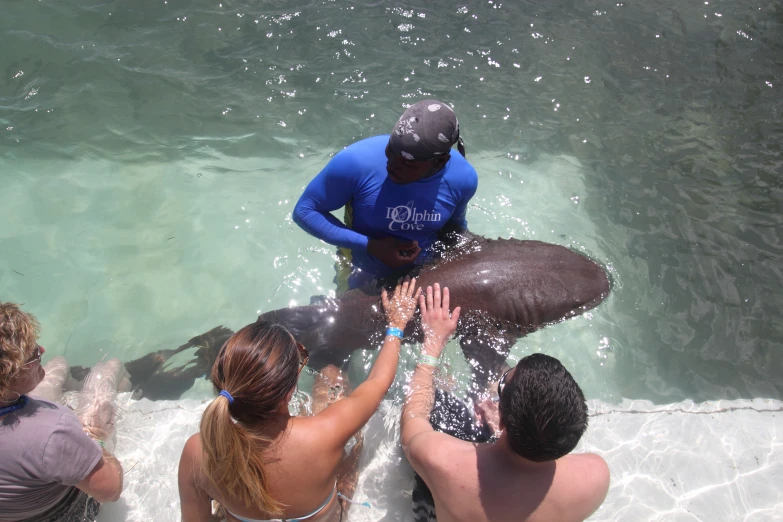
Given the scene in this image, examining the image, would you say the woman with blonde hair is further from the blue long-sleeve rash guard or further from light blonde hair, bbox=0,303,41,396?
the blue long-sleeve rash guard

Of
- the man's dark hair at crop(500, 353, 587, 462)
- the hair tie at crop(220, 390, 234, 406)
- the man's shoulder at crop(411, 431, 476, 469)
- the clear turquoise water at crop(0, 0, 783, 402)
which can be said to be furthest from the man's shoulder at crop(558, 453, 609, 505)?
the clear turquoise water at crop(0, 0, 783, 402)

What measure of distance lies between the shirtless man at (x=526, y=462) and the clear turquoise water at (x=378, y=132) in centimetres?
233

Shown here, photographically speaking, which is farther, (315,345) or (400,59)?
(400,59)

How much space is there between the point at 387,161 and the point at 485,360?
1.78 metres

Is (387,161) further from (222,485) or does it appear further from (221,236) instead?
(221,236)

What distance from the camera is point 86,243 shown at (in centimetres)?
584

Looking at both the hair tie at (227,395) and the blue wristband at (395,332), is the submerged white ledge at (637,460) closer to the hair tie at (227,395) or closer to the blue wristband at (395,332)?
the blue wristband at (395,332)

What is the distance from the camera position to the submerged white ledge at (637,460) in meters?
3.31

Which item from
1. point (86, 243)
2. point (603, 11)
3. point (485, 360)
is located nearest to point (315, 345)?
point (485, 360)

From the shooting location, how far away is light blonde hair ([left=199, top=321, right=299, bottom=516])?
2.14 metres

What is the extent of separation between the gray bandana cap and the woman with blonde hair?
1.31 metres

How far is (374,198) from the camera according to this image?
3410mm

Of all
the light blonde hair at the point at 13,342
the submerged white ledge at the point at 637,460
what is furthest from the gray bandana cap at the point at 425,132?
the light blonde hair at the point at 13,342

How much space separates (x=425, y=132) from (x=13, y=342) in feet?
7.67
